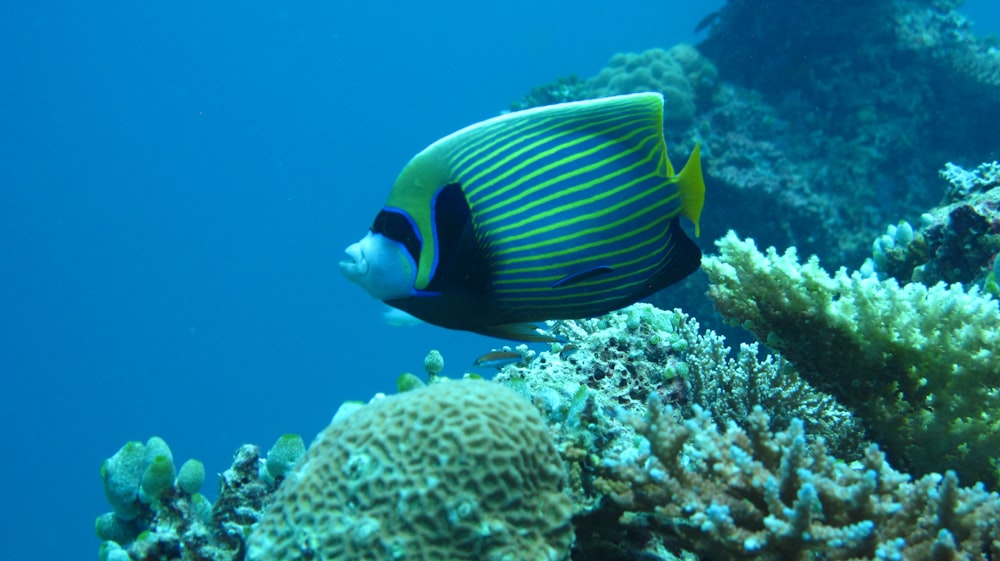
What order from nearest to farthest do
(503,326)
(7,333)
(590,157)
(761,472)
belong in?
1. (761,472)
2. (590,157)
3. (503,326)
4. (7,333)

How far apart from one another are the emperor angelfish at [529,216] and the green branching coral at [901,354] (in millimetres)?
948

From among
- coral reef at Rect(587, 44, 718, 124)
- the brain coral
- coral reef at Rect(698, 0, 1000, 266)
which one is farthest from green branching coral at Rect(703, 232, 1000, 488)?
coral reef at Rect(698, 0, 1000, 266)

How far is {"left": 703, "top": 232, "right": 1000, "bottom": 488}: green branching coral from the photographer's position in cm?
223

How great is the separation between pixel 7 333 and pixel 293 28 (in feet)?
248

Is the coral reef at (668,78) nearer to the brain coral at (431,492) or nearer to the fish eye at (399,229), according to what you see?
the fish eye at (399,229)

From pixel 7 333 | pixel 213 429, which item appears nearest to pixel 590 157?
pixel 213 429

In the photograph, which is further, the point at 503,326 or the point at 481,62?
the point at 481,62

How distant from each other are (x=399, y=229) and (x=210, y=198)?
4573 inches

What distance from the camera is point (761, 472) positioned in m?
1.66

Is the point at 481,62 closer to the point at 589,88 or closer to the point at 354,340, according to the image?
the point at 354,340

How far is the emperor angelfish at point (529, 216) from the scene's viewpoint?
174 cm

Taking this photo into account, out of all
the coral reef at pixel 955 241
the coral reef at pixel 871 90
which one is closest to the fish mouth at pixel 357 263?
the coral reef at pixel 955 241

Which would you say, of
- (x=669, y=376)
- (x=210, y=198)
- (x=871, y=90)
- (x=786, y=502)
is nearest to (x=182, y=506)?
(x=669, y=376)

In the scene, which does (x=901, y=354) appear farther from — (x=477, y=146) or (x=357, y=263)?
(x=357, y=263)
